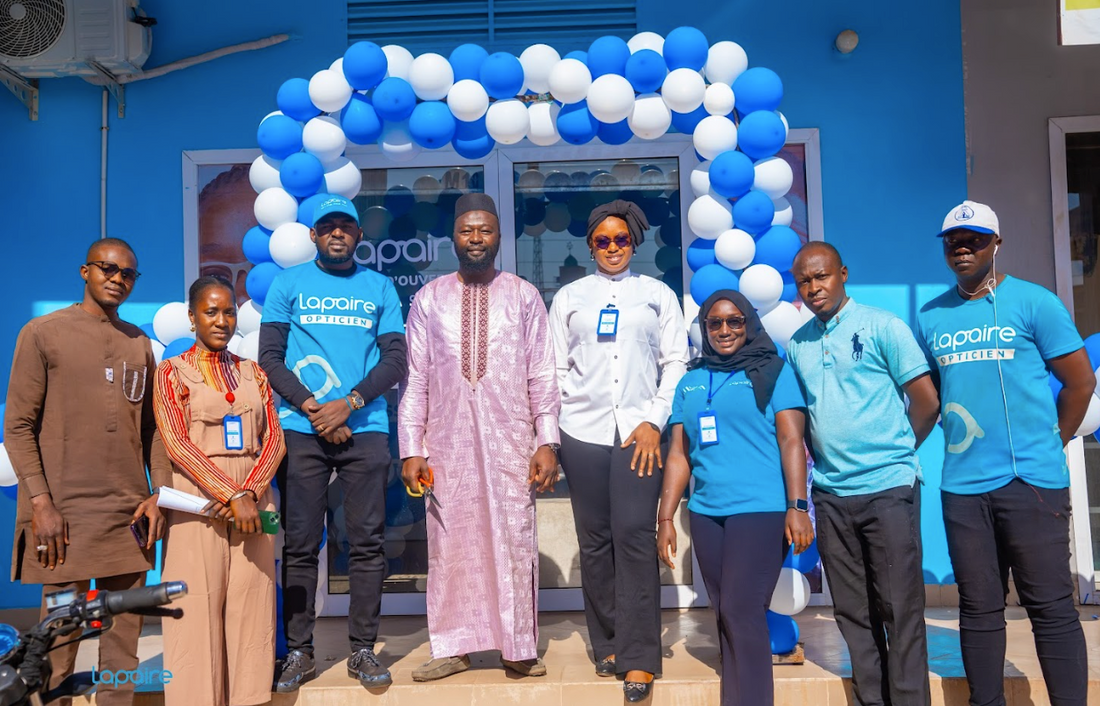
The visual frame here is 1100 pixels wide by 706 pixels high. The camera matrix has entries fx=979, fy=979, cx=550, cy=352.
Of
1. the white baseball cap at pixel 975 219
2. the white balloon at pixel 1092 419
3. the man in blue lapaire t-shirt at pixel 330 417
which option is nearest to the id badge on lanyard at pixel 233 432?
the man in blue lapaire t-shirt at pixel 330 417

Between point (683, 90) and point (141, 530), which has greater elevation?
point (683, 90)

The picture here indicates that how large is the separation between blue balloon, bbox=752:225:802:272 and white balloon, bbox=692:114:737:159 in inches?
17.4

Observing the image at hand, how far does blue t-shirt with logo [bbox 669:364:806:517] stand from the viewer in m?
3.85

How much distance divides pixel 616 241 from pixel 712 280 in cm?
52

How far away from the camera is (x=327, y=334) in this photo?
4293 millimetres

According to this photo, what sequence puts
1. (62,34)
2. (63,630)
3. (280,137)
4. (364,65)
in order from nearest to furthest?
1. (63,630)
2. (364,65)
3. (280,137)
4. (62,34)

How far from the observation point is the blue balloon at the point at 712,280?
453cm

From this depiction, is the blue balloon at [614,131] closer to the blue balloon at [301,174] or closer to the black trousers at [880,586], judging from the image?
the blue balloon at [301,174]

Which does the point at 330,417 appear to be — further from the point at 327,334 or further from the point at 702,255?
the point at 702,255

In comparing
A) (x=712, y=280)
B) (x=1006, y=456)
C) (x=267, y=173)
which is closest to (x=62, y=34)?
(x=267, y=173)

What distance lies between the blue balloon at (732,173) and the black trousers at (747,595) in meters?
1.53

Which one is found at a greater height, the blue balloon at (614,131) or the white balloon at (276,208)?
the blue balloon at (614,131)

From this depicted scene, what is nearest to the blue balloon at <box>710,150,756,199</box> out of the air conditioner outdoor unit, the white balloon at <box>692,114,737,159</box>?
the white balloon at <box>692,114,737,159</box>

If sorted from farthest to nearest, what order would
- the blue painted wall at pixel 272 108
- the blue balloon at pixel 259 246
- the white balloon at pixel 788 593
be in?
the blue painted wall at pixel 272 108, the blue balloon at pixel 259 246, the white balloon at pixel 788 593
